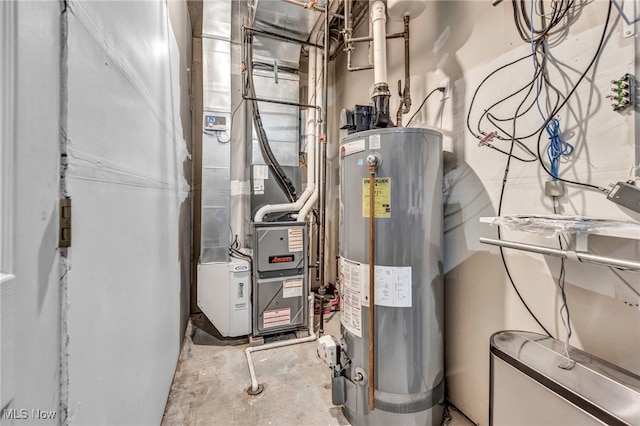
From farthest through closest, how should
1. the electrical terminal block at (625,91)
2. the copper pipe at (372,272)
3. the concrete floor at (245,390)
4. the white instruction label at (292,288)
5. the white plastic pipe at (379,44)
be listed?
the white instruction label at (292,288), the white plastic pipe at (379,44), the concrete floor at (245,390), the copper pipe at (372,272), the electrical terminal block at (625,91)

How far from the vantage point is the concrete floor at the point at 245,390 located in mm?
1540

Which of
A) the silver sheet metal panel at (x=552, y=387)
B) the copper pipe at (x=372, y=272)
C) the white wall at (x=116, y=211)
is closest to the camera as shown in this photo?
the white wall at (x=116, y=211)

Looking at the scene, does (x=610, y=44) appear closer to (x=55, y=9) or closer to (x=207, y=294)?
(x=55, y=9)

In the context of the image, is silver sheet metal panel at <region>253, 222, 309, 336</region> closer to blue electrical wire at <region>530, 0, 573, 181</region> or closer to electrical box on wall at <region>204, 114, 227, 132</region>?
electrical box on wall at <region>204, 114, 227, 132</region>

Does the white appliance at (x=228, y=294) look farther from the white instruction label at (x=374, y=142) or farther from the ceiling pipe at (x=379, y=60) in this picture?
the ceiling pipe at (x=379, y=60)

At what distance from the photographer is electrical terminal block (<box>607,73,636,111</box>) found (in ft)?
2.89

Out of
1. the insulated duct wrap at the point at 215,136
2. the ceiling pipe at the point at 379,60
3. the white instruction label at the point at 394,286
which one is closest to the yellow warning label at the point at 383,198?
the white instruction label at the point at 394,286

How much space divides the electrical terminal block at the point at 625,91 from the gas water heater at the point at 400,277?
63 cm

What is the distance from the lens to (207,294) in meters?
2.42

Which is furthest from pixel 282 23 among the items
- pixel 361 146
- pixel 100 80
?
pixel 100 80

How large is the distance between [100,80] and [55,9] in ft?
0.70

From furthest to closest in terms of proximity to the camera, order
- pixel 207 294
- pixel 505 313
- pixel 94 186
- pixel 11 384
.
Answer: pixel 207 294
pixel 505 313
pixel 94 186
pixel 11 384

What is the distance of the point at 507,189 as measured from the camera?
4.27 ft

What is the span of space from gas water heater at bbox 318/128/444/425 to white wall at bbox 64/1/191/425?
98 cm
